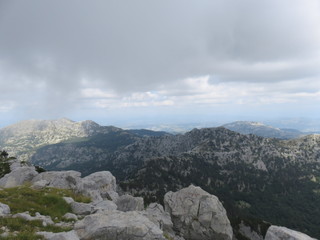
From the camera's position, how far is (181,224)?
49344 mm

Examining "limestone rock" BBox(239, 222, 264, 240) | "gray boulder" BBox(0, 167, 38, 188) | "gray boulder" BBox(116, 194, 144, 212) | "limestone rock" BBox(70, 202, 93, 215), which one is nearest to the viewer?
"limestone rock" BBox(70, 202, 93, 215)

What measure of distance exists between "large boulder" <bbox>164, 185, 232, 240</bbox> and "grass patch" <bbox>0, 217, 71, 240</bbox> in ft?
108

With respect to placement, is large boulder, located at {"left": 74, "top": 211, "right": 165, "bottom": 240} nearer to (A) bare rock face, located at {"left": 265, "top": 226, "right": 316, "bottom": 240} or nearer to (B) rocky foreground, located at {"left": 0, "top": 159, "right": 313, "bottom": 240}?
(B) rocky foreground, located at {"left": 0, "top": 159, "right": 313, "bottom": 240}

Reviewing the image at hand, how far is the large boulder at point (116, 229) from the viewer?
18.1 metres

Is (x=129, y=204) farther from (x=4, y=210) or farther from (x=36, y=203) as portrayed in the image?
(x=4, y=210)

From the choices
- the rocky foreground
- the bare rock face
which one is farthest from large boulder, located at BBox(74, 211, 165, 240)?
the bare rock face

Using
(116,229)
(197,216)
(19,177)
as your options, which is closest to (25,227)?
(116,229)

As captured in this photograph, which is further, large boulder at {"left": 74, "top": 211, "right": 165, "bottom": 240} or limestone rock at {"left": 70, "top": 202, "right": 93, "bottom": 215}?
limestone rock at {"left": 70, "top": 202, "right": 93, "bottom": 215}

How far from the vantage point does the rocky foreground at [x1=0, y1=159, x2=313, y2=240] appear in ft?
60.6

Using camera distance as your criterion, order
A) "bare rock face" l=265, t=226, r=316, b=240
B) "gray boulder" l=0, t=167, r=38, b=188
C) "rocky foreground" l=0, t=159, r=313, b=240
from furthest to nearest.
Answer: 1. "gray boulder" l=0, t=167, r=38, b=188
2. "bare rock face" l=265, t=226, r=316, b=240
3. "rocky foreground" l=0, t=159, r=313, b=240

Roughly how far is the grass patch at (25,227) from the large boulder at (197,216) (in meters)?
32.8

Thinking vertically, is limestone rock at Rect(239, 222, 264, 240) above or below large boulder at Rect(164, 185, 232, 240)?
below

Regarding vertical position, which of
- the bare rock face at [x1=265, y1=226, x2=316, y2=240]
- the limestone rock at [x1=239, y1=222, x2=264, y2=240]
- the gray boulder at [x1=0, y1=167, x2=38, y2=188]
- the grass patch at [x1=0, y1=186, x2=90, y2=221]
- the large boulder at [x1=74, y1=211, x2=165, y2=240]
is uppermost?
the large boulder at [x1=74, y1=211, x2=165, y2=240]

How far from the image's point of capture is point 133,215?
21.5m
